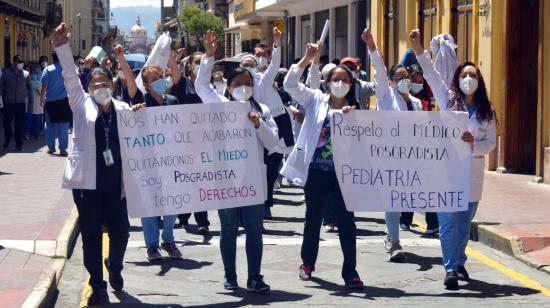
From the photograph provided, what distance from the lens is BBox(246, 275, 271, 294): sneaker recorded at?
8.90 meters

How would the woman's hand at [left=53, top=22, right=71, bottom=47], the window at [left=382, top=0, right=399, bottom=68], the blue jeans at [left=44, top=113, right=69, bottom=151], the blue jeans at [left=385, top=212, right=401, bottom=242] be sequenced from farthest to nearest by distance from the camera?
the window at [left=382, top=0, right=399, bottom=68]
the blue jeans at [left=44, top=113, right=69, bottom=151]
the blue jeans at [left=385, top=212, right=401, bottom=242]
the woman's hand at [left=53, top=22, right=71, bottom=47]

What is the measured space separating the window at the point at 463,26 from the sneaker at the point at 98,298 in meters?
12.5

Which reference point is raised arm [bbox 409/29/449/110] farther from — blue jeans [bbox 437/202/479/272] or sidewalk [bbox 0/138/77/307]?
sidewalk [bbox 0/138/77/307]

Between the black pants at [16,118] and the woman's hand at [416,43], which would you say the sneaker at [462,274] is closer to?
the woman's hand at [416,43]

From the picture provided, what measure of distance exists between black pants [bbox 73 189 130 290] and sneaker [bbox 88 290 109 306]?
0.03 meters

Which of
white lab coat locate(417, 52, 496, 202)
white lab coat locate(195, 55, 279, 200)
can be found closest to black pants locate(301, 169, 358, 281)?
white lab coat locate(195, 55, 279, 200)

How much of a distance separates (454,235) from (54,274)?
3210 mm

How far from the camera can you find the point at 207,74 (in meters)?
9.52

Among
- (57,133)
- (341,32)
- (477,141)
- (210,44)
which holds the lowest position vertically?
(57,133)

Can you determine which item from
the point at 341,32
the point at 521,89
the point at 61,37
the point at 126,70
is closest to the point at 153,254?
the point at 126,70

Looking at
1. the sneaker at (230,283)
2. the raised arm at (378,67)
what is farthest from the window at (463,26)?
the sneaker at (230,283)

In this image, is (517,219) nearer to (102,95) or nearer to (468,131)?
(468,131)

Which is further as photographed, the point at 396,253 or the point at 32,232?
the point at 32,232

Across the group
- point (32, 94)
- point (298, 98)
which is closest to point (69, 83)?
point (298, 98)
